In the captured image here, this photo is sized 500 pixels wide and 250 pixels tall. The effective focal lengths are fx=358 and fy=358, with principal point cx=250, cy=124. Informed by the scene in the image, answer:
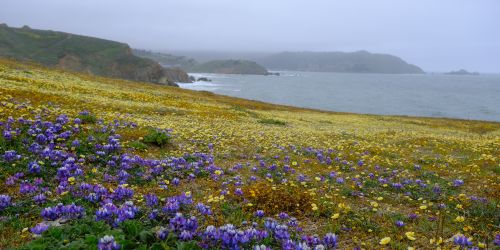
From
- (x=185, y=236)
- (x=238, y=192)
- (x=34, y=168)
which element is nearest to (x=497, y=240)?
(x=238, y=192)

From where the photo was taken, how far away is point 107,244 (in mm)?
5062

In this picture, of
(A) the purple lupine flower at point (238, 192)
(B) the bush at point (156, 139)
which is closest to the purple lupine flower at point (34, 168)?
(A) the purple lupine flower at point (238, 192)

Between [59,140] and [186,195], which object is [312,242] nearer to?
[186,195]

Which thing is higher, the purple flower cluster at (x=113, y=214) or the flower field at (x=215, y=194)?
the purple flower cluster at (x=113, y=214)

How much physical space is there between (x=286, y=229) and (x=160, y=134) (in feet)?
28.0

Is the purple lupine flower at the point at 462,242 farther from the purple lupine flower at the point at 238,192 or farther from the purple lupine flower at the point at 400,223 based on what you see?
the purple lupine flower at the point at 238,192

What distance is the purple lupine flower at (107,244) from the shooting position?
16.4 feet

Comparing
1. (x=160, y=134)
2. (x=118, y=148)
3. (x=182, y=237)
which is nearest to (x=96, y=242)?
(x=182, y=237)

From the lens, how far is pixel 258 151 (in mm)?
15648

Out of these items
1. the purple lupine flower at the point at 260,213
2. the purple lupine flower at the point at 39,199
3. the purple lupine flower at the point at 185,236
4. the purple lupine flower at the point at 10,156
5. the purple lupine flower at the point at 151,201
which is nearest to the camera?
the purple lupine flower at the point at 185,236

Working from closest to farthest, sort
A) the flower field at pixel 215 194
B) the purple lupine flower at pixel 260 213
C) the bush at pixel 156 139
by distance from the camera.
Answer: the flower field at pixel 215 194, the purple lupine flower at pixel 260 213, the bush at pixel 156 139

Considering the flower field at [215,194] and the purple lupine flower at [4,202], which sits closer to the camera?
the flower field at [215,194]

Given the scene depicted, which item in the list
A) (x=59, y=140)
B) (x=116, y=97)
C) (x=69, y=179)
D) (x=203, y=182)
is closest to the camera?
(x=69, y=179)

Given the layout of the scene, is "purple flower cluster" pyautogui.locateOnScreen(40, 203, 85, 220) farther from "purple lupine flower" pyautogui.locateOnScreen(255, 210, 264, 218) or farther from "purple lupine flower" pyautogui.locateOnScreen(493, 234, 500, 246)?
"purple lupine flower" pyautogui.locateOnScreen(493, 234, 500, 246)
